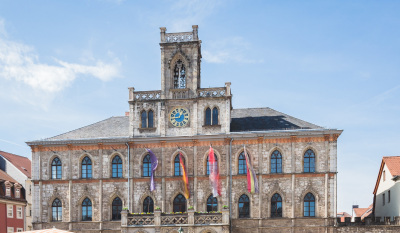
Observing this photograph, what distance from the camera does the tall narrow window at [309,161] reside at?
136ft

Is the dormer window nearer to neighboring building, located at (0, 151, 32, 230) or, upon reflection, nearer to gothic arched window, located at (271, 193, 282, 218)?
gothic arched window, located at (271, 193, 282, 218)

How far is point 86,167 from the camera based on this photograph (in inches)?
1736

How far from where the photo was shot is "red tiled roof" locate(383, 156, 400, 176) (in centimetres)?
4517

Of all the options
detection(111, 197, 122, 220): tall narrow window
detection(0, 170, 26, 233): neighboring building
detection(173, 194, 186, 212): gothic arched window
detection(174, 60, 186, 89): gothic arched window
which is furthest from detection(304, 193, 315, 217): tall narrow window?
detection(0, 170, 26, 233): neighboring building

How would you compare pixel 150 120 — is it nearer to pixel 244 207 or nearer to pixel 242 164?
pixel 242 164

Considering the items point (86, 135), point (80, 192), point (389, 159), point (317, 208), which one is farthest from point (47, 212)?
point (389, 159)

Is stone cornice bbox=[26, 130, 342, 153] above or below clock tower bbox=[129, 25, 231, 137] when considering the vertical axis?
below

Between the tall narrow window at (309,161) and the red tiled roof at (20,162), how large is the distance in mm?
37709

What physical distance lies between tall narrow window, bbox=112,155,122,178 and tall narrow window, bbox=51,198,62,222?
585 centimetres

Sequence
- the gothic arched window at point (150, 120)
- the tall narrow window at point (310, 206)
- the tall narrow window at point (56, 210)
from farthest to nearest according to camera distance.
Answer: the gothic arched window at point (150, 120) < the tall narrow window at point (56, 210) < the tall narrow window at point (310, 206)

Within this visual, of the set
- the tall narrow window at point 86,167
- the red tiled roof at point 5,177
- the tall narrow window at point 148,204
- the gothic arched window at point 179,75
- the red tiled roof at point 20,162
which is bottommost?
Answer: the tall narrow window at point 148,204

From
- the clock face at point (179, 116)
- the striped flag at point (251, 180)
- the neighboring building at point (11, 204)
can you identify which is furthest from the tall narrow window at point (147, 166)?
the neighboring building at point (11, 204)

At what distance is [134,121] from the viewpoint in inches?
1740

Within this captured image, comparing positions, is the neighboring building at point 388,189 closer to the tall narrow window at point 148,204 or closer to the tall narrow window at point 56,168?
the tall narrow window at point 148,204
